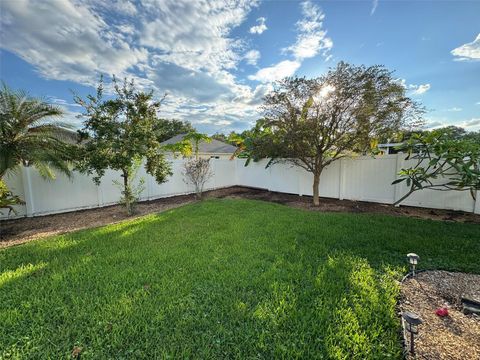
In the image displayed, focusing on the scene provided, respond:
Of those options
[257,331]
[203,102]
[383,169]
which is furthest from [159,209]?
[203,102]

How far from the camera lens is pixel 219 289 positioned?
109 inches

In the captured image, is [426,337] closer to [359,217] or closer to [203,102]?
[359,217]

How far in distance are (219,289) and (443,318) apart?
2.49 meters

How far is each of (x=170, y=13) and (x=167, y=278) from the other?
275 inches

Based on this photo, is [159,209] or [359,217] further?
[159,209]

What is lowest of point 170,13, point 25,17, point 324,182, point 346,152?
point 324,182

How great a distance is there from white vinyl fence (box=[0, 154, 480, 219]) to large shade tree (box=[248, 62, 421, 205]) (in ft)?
2.87

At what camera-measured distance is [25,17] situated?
4.84 m

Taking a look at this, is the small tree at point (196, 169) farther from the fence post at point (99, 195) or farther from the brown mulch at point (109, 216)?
the fence post at point (99, 195)

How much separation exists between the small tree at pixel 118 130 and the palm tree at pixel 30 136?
2.07ft

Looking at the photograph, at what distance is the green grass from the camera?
196 centimetres

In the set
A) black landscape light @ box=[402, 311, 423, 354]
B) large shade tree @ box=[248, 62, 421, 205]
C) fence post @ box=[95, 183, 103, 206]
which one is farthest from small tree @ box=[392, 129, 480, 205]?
fence post @ box=[95, 183, 103, 206]

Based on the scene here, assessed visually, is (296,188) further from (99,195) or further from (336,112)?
(99,195)

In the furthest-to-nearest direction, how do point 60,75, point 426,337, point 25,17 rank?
point 60,75 → point 25,17 → point 426,337
